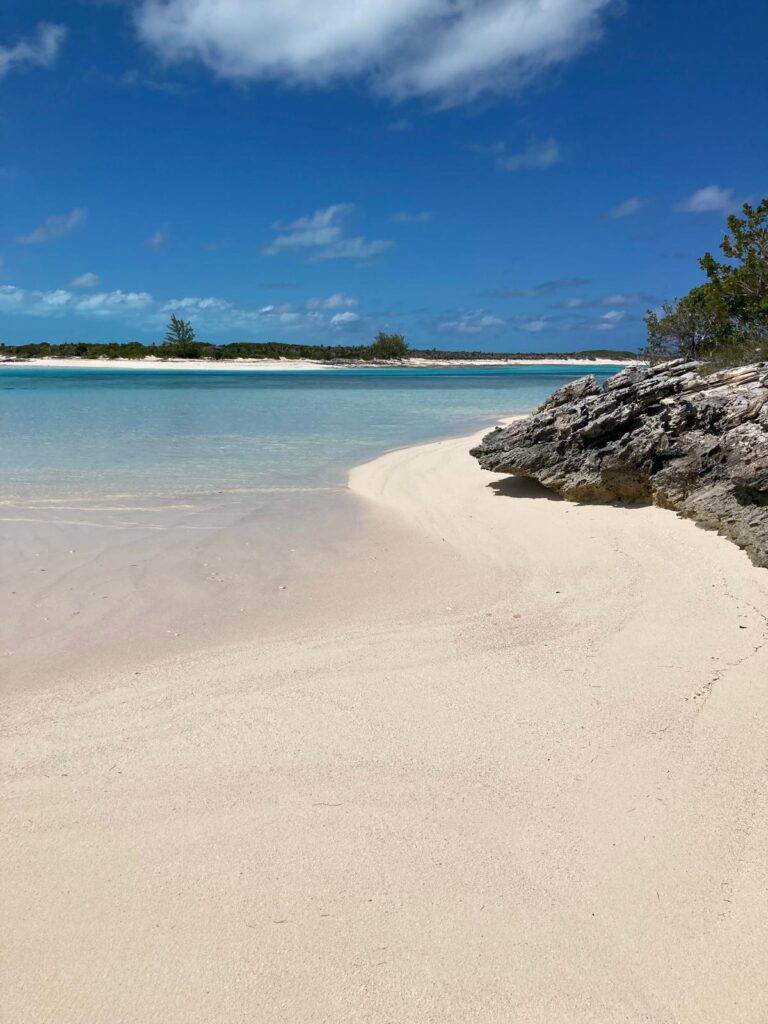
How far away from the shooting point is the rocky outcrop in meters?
6.39

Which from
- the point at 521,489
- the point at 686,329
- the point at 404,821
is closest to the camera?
the point at 404,821

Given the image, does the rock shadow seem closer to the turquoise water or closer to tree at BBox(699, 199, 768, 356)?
the turquoise water

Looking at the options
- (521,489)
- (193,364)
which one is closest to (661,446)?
(521,489)

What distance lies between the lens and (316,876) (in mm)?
2488

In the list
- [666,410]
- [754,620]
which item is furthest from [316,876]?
[666,410]

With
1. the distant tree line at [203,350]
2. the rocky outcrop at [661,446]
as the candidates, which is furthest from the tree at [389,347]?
the rocky outcrop at [661,446]

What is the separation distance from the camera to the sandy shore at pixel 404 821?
6.88 feet

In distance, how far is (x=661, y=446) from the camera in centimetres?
751

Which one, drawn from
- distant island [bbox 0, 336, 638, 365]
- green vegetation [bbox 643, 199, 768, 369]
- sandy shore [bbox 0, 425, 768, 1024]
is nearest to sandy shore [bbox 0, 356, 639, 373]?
distant island [bbox 0, 336, 638, 365]

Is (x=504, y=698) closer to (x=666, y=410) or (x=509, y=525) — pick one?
(x=509, y=525)

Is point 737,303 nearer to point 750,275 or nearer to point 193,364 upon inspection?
point 750,275

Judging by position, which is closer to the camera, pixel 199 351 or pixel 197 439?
pixel 197 439

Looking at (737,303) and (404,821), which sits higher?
(737,303)

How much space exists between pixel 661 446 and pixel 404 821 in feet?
19.7
